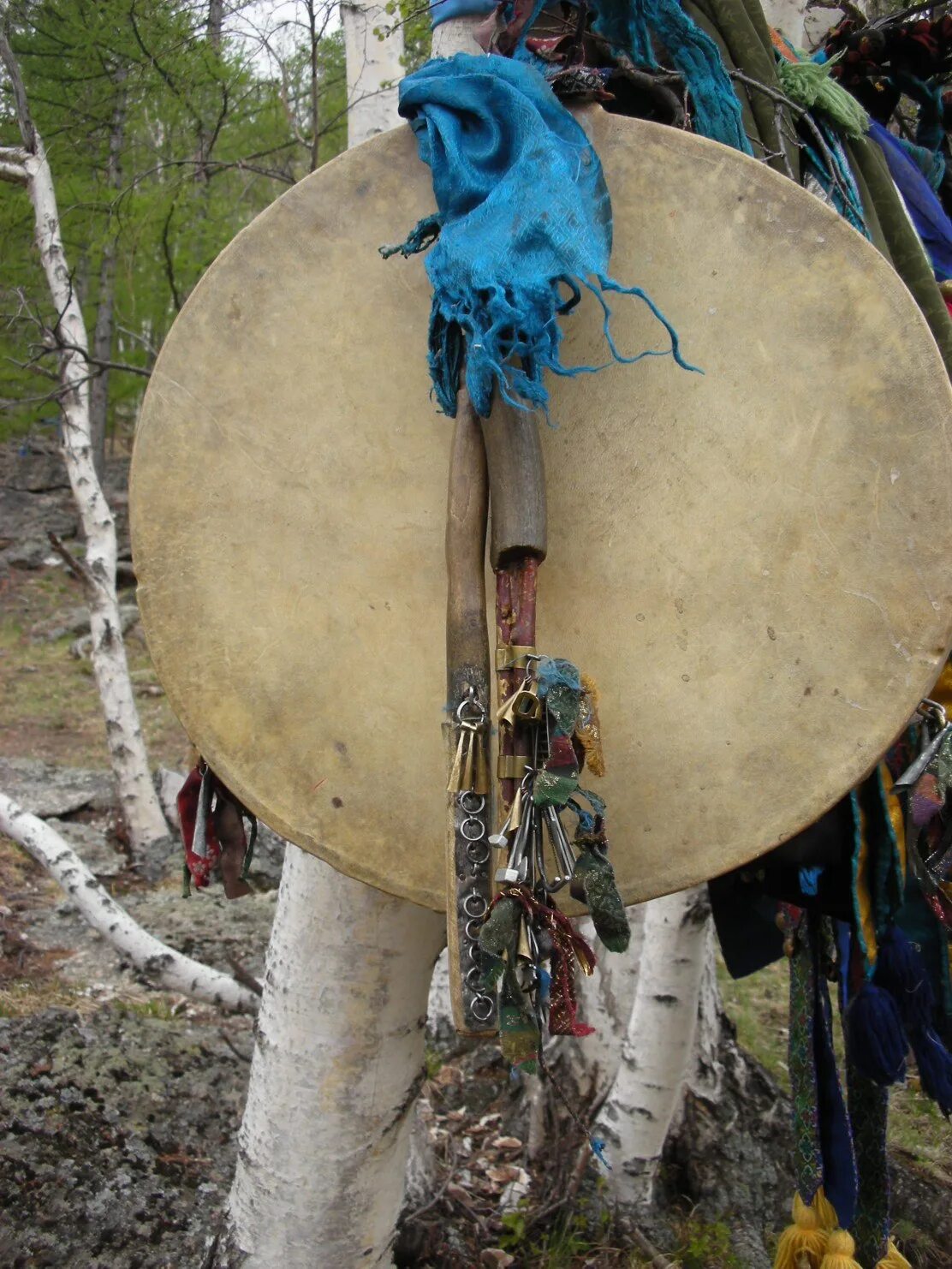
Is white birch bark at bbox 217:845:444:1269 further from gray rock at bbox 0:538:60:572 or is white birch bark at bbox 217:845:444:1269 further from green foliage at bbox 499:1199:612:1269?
gray rock at bbox 0:538:60:572

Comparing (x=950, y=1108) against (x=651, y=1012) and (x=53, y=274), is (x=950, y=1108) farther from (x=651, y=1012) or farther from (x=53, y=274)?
(x=53, y=274)

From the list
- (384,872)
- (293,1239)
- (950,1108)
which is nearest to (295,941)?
(293,1239)

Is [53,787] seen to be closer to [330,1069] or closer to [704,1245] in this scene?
[704,1245]

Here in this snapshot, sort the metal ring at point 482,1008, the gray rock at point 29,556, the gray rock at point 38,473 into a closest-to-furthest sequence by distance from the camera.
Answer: the metal ring at point 482,1008
the gray rock at point 29,556
the gray rock at point 38,473

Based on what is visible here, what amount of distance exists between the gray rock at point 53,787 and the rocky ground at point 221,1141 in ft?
5.17

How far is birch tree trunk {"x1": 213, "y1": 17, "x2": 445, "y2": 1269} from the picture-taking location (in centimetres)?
171

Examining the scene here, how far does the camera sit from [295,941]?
1.75 m

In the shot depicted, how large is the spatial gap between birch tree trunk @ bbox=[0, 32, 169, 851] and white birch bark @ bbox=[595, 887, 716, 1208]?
11.8 feet

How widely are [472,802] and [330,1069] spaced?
34.6 inches

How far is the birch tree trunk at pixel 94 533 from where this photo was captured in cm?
542

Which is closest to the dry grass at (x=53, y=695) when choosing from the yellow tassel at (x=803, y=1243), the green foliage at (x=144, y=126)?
the green foliage at (x=144, y=126)

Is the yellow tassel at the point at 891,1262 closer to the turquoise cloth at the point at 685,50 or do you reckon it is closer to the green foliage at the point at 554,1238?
the green foliage at the point at 554,1238

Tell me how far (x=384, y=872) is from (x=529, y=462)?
48 cm

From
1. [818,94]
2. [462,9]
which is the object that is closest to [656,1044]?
[818,94]
